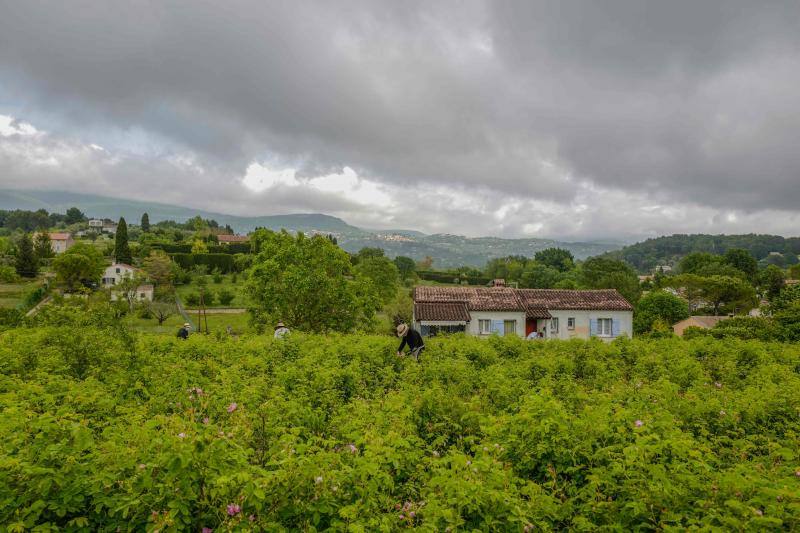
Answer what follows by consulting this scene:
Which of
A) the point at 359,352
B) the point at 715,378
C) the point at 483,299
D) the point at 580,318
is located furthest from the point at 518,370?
the point at 580,318

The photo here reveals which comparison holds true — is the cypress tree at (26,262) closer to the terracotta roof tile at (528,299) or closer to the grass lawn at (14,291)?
the grass lawn at (14,291)

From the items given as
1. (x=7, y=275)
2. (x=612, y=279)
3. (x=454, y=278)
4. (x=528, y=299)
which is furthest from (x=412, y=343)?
(x=454, y=278)

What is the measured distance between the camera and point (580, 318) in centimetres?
3306

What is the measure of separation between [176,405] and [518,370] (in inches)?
270

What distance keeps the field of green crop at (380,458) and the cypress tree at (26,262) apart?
76.9 m

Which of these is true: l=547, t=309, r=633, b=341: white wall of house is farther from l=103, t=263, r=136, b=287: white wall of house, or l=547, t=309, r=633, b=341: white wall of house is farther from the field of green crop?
l=103, t=263, r=136, b=287: white wall of house

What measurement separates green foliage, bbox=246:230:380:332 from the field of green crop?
12678mm

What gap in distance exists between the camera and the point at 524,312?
3161 cm

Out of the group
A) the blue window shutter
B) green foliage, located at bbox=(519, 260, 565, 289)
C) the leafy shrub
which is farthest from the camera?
green foliage, located at bbox=(519, 260, 565, 289)

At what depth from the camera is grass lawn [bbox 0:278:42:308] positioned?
162 feet

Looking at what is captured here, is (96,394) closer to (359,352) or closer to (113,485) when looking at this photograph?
(113,485)

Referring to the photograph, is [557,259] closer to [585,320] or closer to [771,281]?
[771,281]

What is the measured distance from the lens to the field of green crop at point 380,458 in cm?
349

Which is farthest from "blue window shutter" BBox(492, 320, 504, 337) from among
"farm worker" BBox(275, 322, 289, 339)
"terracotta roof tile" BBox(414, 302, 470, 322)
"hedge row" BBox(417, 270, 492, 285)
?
"hedge row" BBox(417, 270, 492, 285)
